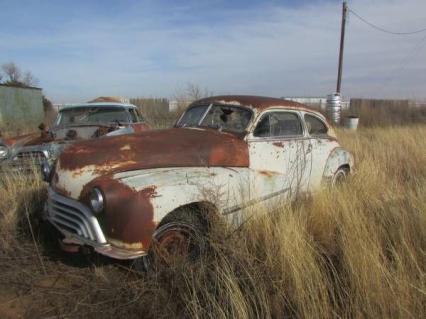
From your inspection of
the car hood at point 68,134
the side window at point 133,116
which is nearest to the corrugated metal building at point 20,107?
the side window at point 133,116

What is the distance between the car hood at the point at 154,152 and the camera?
3500mm

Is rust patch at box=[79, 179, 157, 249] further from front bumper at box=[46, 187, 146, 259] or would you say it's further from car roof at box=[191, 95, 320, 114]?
car roof at box=[191, 95, 320, 114]

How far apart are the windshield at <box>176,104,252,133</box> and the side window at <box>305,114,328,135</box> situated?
1.16 meters

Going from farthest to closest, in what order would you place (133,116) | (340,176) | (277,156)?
1. (133,116)
2. (340,176)
3. (277,156)

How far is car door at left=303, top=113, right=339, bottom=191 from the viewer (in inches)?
200

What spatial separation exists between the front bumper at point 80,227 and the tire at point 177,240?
22 cm

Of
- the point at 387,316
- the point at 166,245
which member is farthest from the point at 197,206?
the point at 387,316

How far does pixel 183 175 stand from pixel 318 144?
2532 mm

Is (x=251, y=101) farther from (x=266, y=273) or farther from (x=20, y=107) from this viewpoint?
(x=20, y=107)

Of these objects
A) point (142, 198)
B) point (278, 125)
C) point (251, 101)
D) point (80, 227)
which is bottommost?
point (80, 227)

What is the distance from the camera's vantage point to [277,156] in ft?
14.7

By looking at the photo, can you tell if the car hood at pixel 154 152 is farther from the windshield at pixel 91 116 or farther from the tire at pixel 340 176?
the windshield at pixel 91 116

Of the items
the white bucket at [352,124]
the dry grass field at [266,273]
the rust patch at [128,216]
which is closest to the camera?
the dry grass field at [266,273]

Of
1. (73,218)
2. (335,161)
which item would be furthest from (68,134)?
(335,161)
